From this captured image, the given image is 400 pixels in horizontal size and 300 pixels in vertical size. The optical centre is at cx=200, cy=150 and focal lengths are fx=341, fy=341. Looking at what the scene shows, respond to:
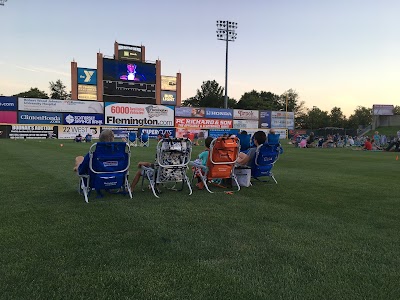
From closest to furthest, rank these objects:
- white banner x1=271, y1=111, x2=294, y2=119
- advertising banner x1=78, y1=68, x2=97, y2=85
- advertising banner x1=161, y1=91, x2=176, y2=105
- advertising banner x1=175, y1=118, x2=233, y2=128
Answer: advertising banner x1=78, y1=68, x2=97, y2=85 < advertising banner x1=175, y1=118, x2=233, y2=128 < advertising banner x1=161, y1=91, x2=176, y2=105 < white banner x1=271, y1=111, x2=294, y2=119

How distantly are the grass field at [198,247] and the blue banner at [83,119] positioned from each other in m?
43.1

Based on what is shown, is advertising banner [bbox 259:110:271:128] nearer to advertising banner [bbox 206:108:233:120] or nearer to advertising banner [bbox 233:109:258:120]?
advertising banner [bbox 233:109:258:120]

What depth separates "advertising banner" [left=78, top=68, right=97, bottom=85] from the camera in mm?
53384

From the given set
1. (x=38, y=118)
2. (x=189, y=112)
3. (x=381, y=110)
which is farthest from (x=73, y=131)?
(x=381, y=110)

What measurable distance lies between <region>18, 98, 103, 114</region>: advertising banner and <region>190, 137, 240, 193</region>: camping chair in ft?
145

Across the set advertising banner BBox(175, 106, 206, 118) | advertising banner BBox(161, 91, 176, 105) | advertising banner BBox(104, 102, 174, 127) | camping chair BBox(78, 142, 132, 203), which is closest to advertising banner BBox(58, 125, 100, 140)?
advertising banner BBox(104, 102, 174, 127)

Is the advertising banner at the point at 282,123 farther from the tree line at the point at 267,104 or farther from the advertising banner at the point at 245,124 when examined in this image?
the tree line at the point at 267,104

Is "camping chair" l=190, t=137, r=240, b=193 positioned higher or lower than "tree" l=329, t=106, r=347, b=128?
lower

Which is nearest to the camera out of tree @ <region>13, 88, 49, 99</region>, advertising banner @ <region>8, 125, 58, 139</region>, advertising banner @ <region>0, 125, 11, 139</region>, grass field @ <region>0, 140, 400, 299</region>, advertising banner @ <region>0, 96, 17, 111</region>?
grass field @ <region>0, 140, 400, 299</region>

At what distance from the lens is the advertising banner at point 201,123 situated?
5605 centimetres

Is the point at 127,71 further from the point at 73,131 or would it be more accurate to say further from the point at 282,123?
the point at 282,123

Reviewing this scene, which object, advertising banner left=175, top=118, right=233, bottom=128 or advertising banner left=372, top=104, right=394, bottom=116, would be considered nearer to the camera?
advertising banner left=175, top=118, right=233, bottom=128

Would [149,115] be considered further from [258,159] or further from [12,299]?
[12,299]

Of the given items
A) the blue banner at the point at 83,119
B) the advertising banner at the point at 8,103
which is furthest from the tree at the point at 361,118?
the advertising banner at the point at 8,103
